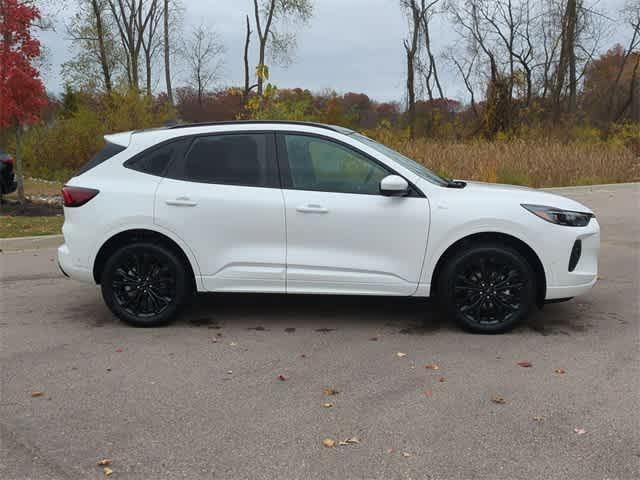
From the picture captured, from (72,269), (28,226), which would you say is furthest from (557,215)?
(28,226)

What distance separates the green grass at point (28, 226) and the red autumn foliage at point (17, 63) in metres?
2.41

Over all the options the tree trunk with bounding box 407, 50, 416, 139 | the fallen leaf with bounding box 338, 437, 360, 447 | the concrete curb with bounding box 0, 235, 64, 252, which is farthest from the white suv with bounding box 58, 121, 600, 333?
the tree trunk with bounding box 407, 50, 416, 139

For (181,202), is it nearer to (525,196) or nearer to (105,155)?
(105,155)

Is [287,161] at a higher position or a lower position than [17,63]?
lower

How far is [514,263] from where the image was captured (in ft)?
17.1

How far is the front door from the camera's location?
5281 mm

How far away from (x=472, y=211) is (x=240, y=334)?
217cm

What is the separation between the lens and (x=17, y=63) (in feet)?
41.4

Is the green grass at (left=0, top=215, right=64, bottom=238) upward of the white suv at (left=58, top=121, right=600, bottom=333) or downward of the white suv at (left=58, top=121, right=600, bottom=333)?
downward

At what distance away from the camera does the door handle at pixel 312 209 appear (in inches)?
209

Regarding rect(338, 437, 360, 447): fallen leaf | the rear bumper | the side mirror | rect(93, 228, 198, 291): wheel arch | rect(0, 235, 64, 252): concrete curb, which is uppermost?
the side mirror

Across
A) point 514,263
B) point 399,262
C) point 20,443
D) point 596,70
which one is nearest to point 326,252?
point 399,262

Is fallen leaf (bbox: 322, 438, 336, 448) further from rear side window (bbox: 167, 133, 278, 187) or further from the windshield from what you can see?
the windshield

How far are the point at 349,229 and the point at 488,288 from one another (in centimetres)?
123
